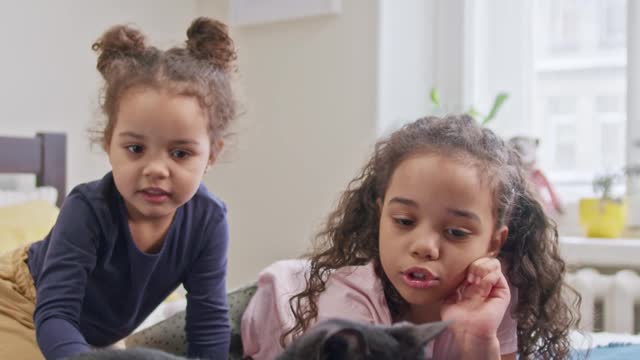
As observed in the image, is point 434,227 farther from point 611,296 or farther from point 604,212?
point 604,212

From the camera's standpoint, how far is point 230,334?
1.36 metres

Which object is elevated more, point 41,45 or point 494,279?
point 41,45

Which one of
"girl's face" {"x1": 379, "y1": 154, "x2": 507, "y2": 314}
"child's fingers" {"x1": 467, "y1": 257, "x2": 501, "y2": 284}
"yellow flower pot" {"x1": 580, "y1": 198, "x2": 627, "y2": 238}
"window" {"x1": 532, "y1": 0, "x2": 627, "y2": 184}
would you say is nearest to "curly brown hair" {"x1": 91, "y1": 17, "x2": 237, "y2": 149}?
"girl's face" {"x1": 379, "y1": 154, "x2": 507, "y2": 314}

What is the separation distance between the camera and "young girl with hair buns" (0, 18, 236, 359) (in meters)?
1.10

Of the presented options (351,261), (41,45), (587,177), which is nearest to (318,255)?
(351,261)

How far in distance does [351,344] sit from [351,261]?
63 cm

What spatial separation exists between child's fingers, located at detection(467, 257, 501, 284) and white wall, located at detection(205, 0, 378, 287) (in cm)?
119

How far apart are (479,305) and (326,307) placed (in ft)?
0.76

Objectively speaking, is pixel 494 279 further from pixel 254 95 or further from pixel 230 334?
pixel 254 95

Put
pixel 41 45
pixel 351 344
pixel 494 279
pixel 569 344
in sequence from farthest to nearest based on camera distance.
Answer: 1. pixel 41 45
2. pixel 569 344
3. pixel 494 279
4. pixel 351 344

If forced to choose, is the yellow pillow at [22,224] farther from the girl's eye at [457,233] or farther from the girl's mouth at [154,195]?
the girl's eye at [457,233]

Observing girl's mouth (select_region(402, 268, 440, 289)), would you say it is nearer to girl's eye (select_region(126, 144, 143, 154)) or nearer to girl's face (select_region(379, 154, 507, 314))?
girl's face (select_region(379, 154, 507, 314))

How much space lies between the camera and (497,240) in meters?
1.05

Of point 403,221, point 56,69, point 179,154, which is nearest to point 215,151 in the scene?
point 179,154
